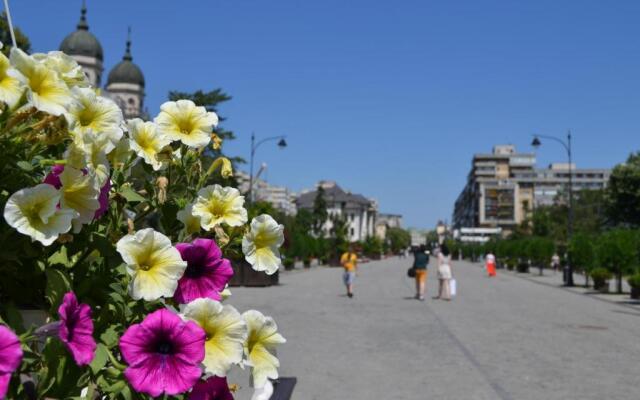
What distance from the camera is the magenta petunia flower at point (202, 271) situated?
1.84 metres

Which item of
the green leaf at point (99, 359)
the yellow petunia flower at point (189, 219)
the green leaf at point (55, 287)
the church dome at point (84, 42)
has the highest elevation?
the church dome at point (84, 42)

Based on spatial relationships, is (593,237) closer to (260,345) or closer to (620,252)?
(620,252)

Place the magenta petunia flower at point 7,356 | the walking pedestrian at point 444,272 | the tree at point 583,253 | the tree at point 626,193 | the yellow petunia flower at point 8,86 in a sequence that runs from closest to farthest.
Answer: the magenta petunia flower at point 7,356
the yellow petunia flower at point 8,86
the walking pedestrian at point 444,272
the tree at point 583,253
the tree at point 626,193

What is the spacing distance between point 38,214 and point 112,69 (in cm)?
11222

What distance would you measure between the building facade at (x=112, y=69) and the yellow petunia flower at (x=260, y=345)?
98901 millimetres

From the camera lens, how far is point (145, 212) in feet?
7.23

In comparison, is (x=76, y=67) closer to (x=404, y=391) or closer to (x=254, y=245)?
(x=254, y=245)

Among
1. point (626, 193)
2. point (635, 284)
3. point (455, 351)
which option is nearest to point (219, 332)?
point (455, 351)

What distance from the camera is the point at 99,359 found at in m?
1.64

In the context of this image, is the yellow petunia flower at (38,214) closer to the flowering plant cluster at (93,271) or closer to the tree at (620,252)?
the flowering plant cluster at (93,271)

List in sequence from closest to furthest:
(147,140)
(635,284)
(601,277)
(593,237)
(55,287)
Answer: (55,287)
(147,140)
(635,284)
(601,277)
(593,237)

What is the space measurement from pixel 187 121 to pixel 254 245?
45 centimetres

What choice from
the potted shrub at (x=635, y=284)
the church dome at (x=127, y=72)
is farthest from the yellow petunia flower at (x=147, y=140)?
the church dome at (x=127, y=72)

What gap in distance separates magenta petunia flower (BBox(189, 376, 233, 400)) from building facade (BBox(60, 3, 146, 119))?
99.1 m
